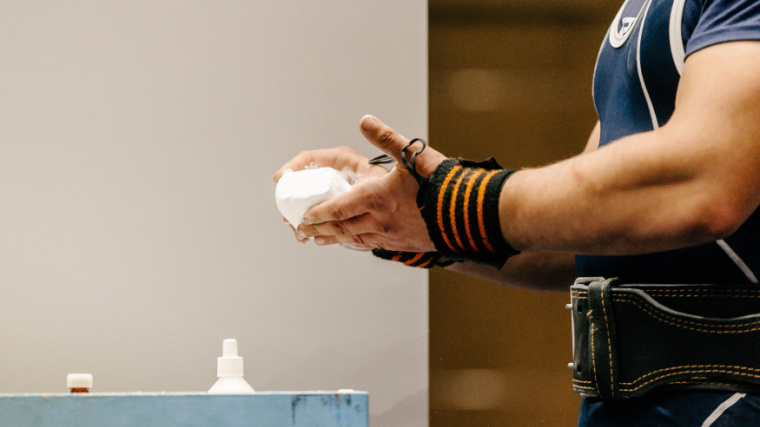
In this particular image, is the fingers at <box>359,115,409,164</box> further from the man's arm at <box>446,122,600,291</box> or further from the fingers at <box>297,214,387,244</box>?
the man's arm at <box>446,122,600,291</box>

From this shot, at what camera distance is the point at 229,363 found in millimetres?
820

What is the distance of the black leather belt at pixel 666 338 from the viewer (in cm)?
52

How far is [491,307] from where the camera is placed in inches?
48.6

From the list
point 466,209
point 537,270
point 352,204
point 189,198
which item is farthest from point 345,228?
point 189,198

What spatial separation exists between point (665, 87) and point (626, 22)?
13 cm

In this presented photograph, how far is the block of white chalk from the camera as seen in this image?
2.22 feet

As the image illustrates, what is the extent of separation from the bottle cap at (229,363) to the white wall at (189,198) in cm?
15

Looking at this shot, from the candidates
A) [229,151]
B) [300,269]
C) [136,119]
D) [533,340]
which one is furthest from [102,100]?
[533,340]

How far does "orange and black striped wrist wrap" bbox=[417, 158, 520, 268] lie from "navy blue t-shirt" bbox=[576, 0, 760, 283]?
13 centimetres

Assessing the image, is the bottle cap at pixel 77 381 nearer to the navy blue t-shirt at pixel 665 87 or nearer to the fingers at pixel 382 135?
the fingers at pixel 382 135

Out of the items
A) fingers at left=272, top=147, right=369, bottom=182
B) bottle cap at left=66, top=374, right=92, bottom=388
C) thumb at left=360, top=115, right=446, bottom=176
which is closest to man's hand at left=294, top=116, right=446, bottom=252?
thumb at left=360, top=115, right=446, bottom=176

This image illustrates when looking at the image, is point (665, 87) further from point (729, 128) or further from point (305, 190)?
point (305, 190)

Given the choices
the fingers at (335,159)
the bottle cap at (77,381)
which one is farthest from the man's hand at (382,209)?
the bottle cap at (77,381)

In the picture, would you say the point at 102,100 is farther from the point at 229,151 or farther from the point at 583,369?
the point at 583,369
